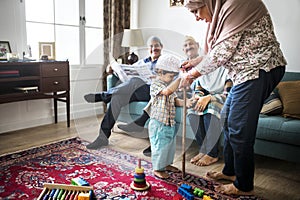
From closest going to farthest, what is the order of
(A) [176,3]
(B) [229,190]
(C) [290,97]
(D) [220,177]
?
(B) [229,190] < (D) [220,177] < (C) [290,97] < (A) [176,3]

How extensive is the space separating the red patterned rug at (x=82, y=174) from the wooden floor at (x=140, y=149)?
151mm

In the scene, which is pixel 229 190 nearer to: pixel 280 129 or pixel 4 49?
pixel 280 129

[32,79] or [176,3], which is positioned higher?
[176,3]

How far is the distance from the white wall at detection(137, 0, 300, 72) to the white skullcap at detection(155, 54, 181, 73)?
0.22 ft

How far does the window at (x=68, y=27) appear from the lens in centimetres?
308

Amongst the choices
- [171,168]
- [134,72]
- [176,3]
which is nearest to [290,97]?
[171,168]

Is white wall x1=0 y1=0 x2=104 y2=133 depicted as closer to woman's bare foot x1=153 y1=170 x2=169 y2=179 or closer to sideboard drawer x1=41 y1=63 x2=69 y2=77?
sideboard drawer x1=41 y1=63 x2=69 y2=77

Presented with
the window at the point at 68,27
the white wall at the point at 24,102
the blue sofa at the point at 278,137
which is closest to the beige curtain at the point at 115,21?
the window at the point at 68,27

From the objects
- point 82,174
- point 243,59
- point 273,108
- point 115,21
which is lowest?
point 82,174

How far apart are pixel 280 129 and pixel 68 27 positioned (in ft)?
8.38

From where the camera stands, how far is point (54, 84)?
2879mm

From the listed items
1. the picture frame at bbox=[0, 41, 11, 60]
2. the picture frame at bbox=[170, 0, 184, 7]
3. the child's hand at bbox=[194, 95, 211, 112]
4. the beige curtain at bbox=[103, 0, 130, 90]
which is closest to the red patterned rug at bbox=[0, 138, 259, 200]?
the child's hand at bbox=[194, 95, 211, 112]

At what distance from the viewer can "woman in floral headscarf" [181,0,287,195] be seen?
1.43m

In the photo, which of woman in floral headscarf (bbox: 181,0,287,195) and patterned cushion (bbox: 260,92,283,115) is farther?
patterned cushion (bbox: 260,92,283,115)
